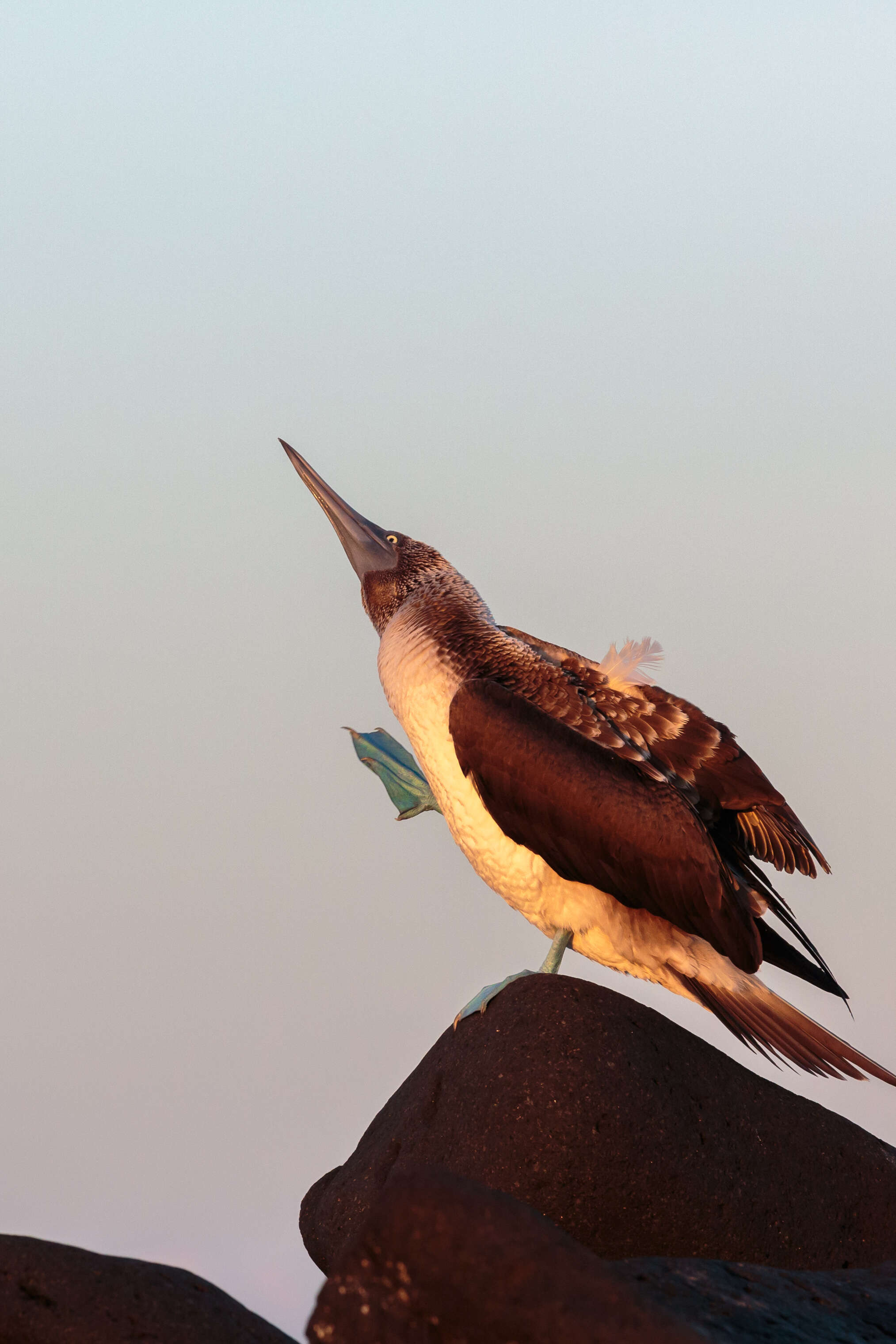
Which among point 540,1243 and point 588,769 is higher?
point 588,769

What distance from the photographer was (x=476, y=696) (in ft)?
20.4

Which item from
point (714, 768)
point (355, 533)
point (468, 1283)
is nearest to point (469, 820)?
point (714, 768)

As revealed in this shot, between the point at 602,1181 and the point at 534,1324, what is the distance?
2.76m

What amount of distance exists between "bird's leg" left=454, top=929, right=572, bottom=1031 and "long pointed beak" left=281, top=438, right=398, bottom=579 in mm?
2439

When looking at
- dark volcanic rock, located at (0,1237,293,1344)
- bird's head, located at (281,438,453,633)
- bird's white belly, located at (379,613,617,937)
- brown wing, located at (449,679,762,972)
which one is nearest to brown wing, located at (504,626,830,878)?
brown wing, located at (449,679,762,972)

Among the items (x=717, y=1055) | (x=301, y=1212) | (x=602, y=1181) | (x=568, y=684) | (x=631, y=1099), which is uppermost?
(x=568, y=684)

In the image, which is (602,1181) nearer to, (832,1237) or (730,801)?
(832,1237)

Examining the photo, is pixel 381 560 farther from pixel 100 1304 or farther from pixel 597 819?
pixel 100 1304

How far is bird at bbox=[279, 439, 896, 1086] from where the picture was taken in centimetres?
607

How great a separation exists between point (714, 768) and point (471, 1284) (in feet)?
12.3

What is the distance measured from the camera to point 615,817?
604 centimetres

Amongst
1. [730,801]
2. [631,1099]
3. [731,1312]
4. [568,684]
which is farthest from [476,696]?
[731,1312]

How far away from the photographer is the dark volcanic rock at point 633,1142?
18.9 feet

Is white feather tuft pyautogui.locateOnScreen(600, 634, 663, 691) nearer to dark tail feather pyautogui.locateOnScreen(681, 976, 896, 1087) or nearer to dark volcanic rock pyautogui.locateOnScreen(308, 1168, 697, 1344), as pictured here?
dark tail feather pyautogui.locateOnScreen(681, 976, 896, 1087)
